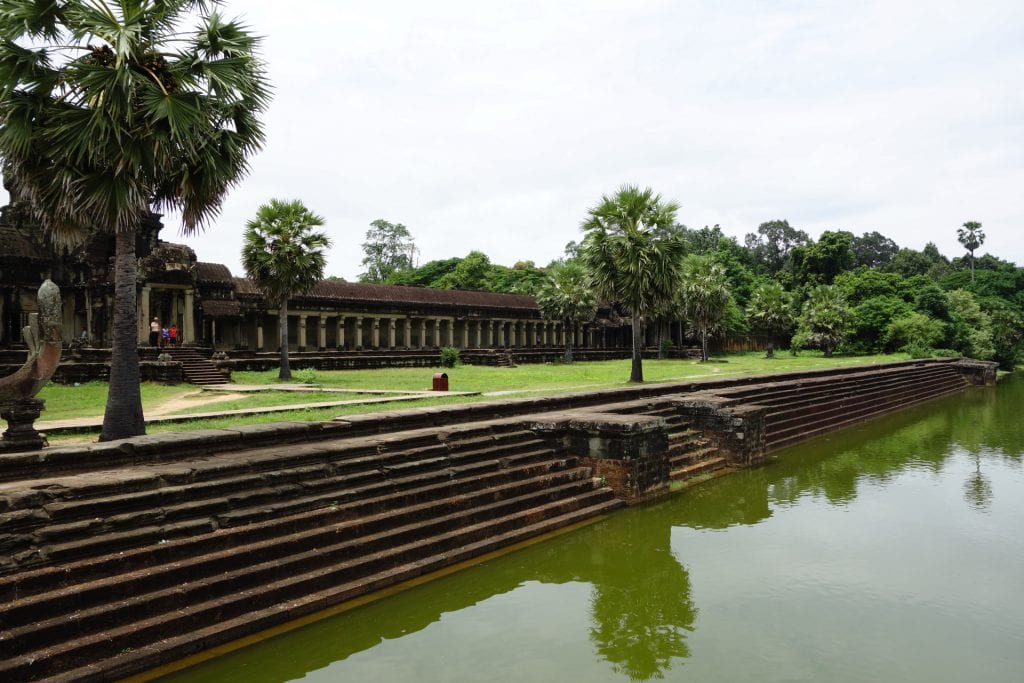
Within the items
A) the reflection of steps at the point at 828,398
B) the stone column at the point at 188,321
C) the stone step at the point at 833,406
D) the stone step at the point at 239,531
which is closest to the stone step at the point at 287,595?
the stone step at the point at 239,531

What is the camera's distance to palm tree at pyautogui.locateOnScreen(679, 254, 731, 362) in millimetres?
41219

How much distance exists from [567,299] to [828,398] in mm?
23176

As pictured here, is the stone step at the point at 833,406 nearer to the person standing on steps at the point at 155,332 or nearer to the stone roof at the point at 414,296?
the person standing on steps at the point at 155,332

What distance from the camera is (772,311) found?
48438 mm

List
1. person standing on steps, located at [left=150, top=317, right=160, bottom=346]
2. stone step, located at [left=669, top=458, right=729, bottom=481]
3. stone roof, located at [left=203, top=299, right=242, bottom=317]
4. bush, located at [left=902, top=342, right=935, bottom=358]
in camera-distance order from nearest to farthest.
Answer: stone step, located at [left=669, top=458, right=729, bottom=481], person standing on steps, located at [left=150, top=317, right=160, bottom=346], stone roof, located at [left=203, top=299, right=242, bottom=317], bush, located at [left=902, top=342, right=935, bottom=358]

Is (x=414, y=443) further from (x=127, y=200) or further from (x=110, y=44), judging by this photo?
(x=110, y=44)

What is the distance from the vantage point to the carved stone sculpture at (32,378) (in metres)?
7.32

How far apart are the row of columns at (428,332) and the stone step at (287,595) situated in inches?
1152

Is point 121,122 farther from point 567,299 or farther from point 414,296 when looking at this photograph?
point 567,299

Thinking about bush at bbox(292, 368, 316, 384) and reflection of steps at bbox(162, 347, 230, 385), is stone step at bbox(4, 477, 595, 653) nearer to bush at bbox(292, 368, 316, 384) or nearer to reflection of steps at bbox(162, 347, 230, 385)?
bush at bbox(292, 368, 316, 384)

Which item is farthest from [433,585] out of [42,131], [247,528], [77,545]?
[42,131]

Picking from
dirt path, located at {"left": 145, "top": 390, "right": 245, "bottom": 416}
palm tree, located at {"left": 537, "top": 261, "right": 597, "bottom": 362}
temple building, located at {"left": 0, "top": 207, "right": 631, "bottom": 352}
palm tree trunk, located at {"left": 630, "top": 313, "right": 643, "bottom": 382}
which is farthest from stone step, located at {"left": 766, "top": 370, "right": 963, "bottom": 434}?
palm tree, located at {"left": 537, "top": 261, "right": 597, "bottom": 362}

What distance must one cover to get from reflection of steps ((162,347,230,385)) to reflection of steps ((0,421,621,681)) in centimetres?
1592

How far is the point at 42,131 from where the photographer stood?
826cm
